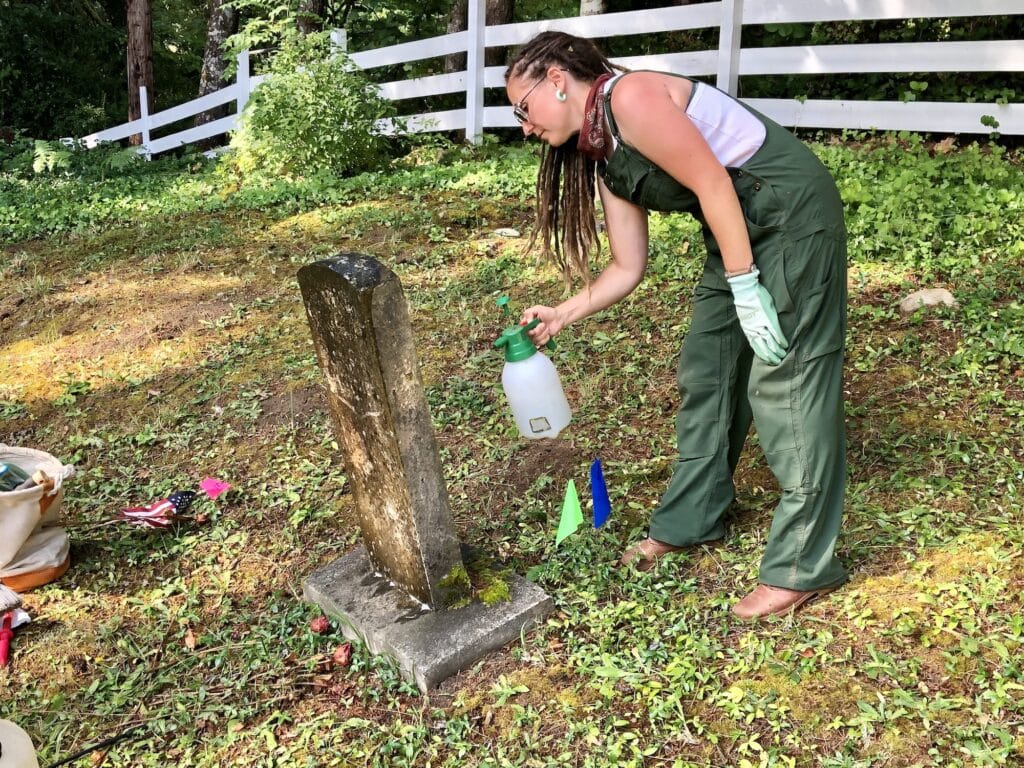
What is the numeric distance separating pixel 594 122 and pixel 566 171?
29cm

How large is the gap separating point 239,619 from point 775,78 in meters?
8.11

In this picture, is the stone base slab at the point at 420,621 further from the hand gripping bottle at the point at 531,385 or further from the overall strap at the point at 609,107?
the overall strap at the point at 609,107

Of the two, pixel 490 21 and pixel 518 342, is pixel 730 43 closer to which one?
pixel 490 21

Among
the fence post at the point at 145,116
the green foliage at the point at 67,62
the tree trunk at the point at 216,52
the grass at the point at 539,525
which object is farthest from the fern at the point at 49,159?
the green foliage at the point at 67,62

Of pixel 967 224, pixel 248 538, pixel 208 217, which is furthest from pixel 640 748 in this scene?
pixel 208 217

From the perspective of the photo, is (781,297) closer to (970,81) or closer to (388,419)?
(388,419)

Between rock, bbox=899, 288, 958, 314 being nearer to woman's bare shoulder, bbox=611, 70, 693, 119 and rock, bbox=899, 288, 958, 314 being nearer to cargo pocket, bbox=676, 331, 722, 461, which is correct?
cargo pocket, bbox=676, 331, 722, 461

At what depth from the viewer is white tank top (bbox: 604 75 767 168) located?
7.70ft

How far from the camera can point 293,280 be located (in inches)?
241

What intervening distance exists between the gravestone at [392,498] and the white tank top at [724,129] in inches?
35.0

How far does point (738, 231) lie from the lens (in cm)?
228

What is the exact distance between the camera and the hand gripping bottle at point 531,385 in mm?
2756

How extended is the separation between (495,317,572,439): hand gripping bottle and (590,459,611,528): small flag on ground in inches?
9.8

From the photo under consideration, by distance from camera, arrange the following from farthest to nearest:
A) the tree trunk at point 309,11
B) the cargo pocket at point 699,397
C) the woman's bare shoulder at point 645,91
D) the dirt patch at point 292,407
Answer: the tree trunk at point 309,11, the dirt patch at point 292,407, the cargo pocket at point 699,397, the woman's bare shoulder at point 645,91
